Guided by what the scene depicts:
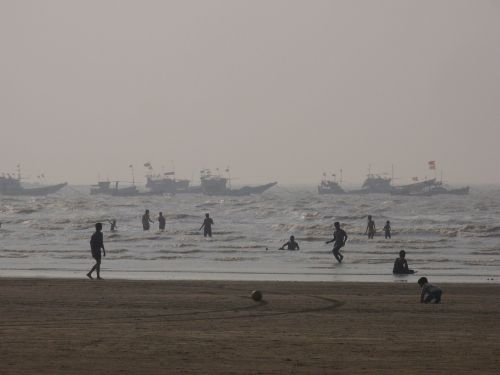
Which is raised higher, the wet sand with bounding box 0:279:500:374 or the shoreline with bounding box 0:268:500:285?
the wet sand with bounding box 0:279:500:374

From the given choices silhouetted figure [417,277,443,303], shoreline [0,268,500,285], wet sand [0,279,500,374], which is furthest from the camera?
shoreline [0,268,500,285]

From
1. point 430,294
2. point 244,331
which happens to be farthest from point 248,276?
point 244,331

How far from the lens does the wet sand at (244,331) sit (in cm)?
1249

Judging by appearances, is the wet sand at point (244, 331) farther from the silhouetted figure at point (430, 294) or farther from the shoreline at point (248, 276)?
the shoreline at point (248, 276)

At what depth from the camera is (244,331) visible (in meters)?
15.7

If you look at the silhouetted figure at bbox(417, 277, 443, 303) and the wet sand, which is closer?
the wet sand

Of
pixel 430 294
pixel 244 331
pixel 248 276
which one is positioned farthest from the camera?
pixel 248 276

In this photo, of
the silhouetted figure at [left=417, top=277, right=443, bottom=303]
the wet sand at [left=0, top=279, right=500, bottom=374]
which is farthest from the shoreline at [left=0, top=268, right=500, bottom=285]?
the silhouetted figure at [left=417, top=277, right=443, bottom=303]

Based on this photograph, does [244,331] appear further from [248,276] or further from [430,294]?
[248,276]

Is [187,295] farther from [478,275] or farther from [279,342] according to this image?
[478,275]

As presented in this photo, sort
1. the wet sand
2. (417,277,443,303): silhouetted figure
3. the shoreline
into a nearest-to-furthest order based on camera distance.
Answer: the wet sand → (417,277,443,303): silhouetted figure → the shoreline

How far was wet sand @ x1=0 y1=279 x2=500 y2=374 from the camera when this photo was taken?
41.0 feet

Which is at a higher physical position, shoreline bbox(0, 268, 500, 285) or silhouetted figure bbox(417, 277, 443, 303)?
silhouetted figure bbox(417, 277, 443, 303)

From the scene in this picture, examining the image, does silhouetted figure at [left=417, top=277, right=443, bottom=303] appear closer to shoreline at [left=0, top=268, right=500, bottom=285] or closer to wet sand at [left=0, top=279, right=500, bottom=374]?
wet sand at [left=0, top=279, right=500, bottom=374]
